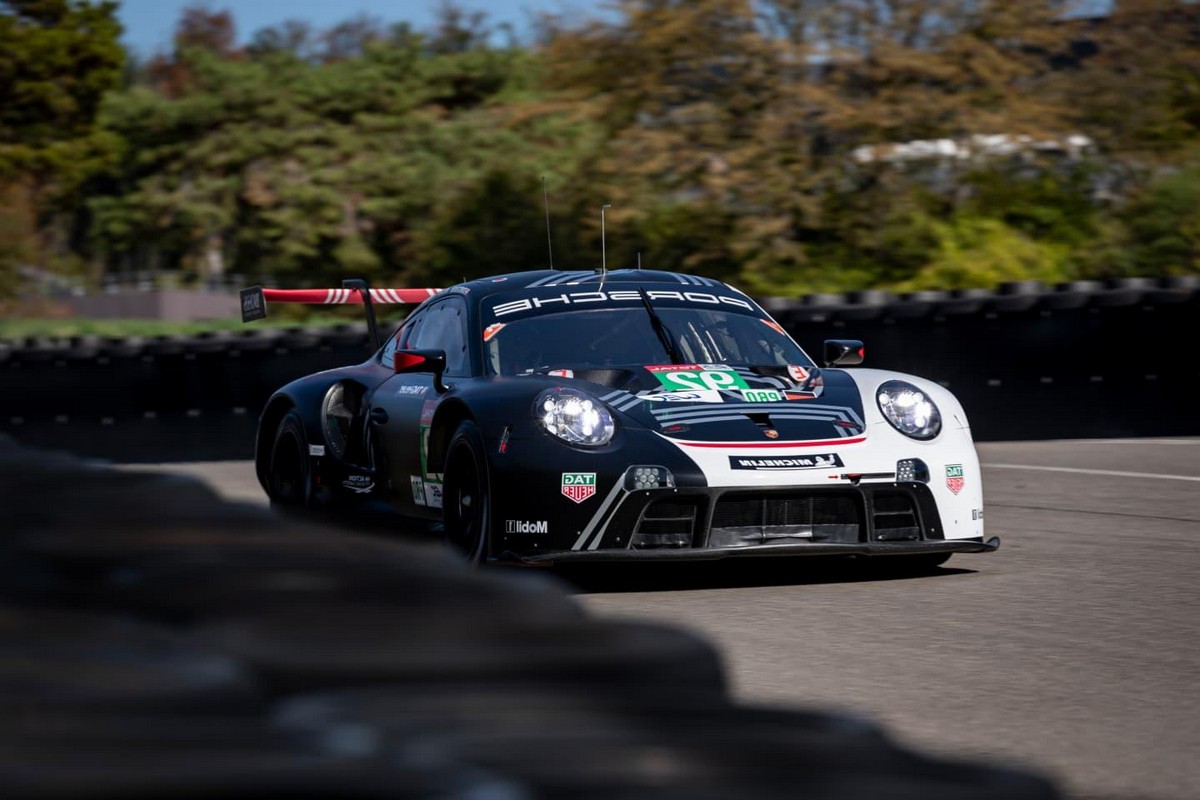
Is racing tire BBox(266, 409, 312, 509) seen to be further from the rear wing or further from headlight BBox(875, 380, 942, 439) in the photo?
headlight BBox(875, 380, 942, 439)

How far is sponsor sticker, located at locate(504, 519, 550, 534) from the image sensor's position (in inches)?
257

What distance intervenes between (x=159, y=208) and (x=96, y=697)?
44.2 meters

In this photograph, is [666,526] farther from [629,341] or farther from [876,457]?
[629,341]

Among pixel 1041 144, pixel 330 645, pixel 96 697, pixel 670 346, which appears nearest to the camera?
pixel 96 697

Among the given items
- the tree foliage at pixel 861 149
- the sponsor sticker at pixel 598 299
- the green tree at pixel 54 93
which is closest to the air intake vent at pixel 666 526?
the sponsor sticker at pixel 598 299

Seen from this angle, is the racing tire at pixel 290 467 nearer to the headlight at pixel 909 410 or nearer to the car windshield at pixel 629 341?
the car windshield at pixel 629 341

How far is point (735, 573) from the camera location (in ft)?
23.8

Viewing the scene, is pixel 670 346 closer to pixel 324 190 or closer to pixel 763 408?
pixel 763 408

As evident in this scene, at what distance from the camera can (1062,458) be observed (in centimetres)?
1248

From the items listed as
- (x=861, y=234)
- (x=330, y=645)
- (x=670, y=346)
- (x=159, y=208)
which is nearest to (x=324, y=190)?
(x=159, y=208)

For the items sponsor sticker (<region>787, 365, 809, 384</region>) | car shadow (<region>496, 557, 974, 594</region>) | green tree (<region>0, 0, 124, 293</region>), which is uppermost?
green tree (<region>0, 0, 124, 293</region>)

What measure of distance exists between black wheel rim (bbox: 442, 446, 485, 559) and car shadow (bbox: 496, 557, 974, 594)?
0.57 feet

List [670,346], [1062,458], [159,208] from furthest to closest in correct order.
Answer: [159,208]
[1062,458]
[670,346]

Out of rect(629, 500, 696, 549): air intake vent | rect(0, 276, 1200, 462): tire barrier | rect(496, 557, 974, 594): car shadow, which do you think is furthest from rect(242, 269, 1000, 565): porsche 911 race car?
rect(0, 276, 1200, 462): tire barrier
